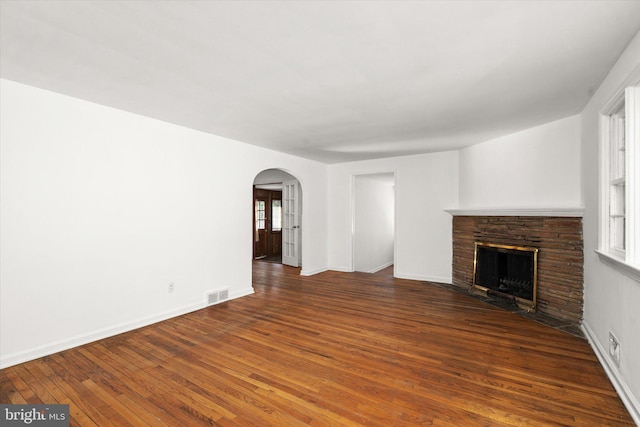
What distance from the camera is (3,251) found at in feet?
8.17

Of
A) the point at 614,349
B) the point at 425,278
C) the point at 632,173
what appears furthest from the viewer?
the point at 425,278

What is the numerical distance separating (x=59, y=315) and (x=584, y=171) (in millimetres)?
5517

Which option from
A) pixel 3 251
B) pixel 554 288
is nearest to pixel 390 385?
pixel 554 288

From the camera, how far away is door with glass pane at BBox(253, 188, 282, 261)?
8.71m

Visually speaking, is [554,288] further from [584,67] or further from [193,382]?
[193,382]

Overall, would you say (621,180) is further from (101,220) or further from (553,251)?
(101,220)

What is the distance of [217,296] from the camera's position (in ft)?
13.9

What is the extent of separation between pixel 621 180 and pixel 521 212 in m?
1.71

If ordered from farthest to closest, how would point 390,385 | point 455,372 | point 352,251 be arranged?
point 352,251, point 455,372, point 390,385

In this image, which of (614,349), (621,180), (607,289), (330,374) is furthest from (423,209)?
(330,374)

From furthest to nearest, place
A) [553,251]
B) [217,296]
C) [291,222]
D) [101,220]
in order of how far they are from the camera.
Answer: [291,222]
[217,296]
[553,251]
[101,220]

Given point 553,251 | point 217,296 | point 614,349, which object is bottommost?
point 217,296

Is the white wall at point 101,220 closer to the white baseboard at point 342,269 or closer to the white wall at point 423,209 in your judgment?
the white baseboard at point 342,269

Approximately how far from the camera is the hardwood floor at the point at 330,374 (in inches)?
76.0
